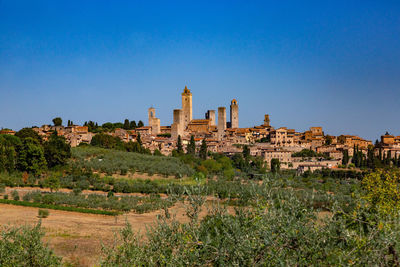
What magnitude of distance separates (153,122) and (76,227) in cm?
7302

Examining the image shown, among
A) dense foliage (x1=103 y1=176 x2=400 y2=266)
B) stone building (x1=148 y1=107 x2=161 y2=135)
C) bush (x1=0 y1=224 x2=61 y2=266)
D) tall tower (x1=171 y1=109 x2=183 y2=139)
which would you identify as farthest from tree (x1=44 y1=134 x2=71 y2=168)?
stone building (x1=148 y1=107 x2=161 y2=135)

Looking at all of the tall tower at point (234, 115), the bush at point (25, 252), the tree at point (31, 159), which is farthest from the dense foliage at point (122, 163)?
the tall tower at point (234, 115)

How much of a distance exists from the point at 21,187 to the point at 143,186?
31.6 ft

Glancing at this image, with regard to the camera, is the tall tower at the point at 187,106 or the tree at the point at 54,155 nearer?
the tree at the point at 54,155

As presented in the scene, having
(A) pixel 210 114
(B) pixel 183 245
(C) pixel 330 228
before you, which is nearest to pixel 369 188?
(C) pixel 330 228

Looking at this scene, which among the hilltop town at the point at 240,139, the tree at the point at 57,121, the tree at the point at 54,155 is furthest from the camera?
the tree at the point at 57,121

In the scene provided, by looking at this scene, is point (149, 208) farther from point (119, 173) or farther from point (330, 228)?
point (330, 228)

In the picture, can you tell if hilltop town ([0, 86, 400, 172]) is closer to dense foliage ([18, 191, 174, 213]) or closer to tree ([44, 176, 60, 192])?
tree ([44, 176, 60, 192])

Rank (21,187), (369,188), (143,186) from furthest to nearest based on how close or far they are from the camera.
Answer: (143,186) → (21,187) → (369,188)

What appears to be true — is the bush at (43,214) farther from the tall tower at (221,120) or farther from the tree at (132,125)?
the tree at (132,125)

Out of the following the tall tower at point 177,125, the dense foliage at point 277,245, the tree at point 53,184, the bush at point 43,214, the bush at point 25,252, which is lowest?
the bush at point 43,214

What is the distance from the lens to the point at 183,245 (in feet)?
26.3

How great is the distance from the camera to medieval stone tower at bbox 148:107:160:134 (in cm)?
9188

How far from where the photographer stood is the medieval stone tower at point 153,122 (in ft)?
301
